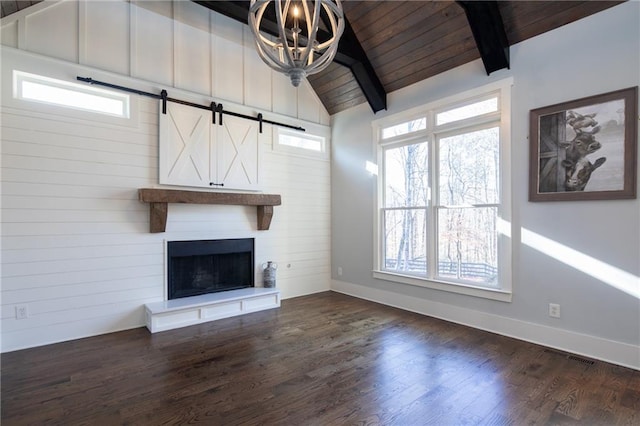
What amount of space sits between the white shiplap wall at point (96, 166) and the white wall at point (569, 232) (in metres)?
3.22

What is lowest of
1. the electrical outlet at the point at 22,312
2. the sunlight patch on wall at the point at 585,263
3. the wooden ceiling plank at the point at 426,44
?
the electrical outlet at the point at 22,312

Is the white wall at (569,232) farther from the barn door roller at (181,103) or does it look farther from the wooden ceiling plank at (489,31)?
the barn door roller at (181,103)

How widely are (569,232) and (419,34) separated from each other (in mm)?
2867

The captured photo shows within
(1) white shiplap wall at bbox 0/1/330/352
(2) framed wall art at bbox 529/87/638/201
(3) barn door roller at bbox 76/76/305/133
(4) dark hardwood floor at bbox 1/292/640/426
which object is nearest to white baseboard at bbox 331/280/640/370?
(4) dark hardwood floor at bbox 1/292/640/426

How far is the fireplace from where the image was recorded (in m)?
4.23

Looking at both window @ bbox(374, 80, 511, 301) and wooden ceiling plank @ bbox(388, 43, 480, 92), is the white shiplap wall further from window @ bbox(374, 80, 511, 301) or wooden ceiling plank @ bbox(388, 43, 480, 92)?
wooden ceiling plank @ bbox(388, 43, 480, 92)

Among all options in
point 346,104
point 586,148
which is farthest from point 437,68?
point 586,148

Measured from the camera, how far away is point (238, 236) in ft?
15.7

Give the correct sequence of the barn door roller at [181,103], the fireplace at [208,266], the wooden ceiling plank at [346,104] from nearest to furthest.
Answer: the barn door roller at [181,103], the fireplace at [208,266], the wooden ceiling plank at [346,104]

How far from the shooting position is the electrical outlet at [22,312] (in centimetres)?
321

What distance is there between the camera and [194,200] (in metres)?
4.11

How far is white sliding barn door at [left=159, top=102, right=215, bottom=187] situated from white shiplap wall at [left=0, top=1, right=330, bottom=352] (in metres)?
0.15

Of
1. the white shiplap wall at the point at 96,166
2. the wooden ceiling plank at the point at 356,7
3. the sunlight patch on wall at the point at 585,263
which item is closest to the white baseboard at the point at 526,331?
the sunlight patch on wall at the point at 585,263

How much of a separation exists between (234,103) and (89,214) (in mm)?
2404
